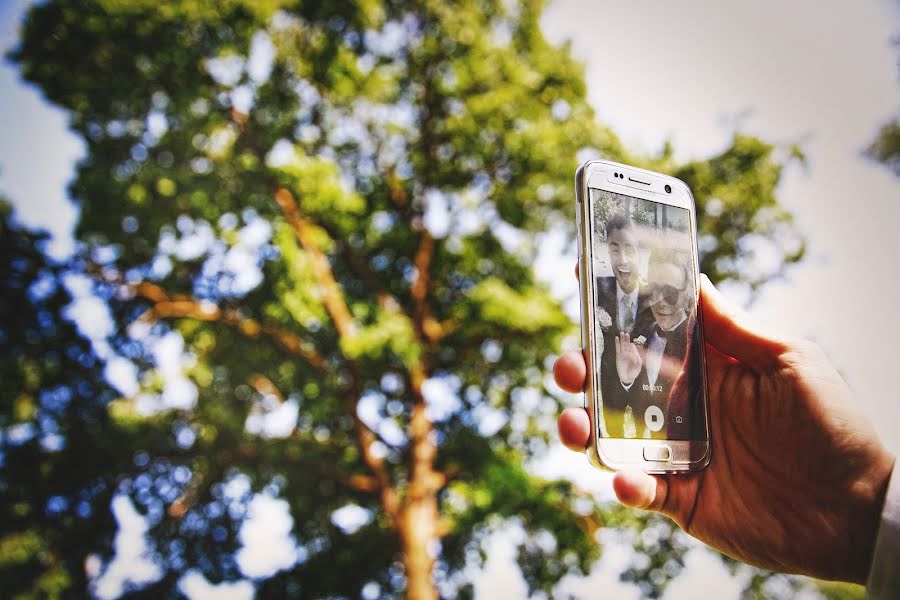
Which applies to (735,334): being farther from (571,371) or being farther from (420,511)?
(420,511)

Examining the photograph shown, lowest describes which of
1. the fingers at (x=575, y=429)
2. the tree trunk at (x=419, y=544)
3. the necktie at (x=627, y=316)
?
the tree trunk at (x=419, y=544)

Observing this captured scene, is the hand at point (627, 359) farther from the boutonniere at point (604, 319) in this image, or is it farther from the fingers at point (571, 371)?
the fingers at point (571, 371)

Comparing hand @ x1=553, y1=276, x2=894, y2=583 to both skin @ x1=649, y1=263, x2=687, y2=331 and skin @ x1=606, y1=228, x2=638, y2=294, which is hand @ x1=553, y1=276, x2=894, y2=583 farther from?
skin @ x1=606, y1=228, x2=638, y2=294

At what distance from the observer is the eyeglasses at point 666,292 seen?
223 cm

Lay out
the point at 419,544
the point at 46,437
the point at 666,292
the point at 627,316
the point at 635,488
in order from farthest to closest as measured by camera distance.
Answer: the point at 46,437 < the point at 419,544 < the point at 666,292 < the point at 627,316 < the point at 635,488

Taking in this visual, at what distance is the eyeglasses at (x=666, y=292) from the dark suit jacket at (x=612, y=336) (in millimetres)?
75

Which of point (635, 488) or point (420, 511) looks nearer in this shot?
point (635, 488)

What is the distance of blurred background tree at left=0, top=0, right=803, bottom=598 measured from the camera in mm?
7812

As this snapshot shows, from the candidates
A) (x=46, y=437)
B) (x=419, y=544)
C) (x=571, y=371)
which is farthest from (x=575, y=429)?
(x=46, y=437)

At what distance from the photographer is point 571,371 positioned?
1996 millimetres

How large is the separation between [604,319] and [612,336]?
79 mm

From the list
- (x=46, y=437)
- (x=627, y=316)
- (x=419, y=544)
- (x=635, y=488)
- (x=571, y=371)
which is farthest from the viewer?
(x=46, y=437)

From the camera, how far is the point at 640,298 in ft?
7.17

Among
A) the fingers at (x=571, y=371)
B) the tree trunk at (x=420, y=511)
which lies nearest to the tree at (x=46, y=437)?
the tree trunk at (x=420, y=511)
